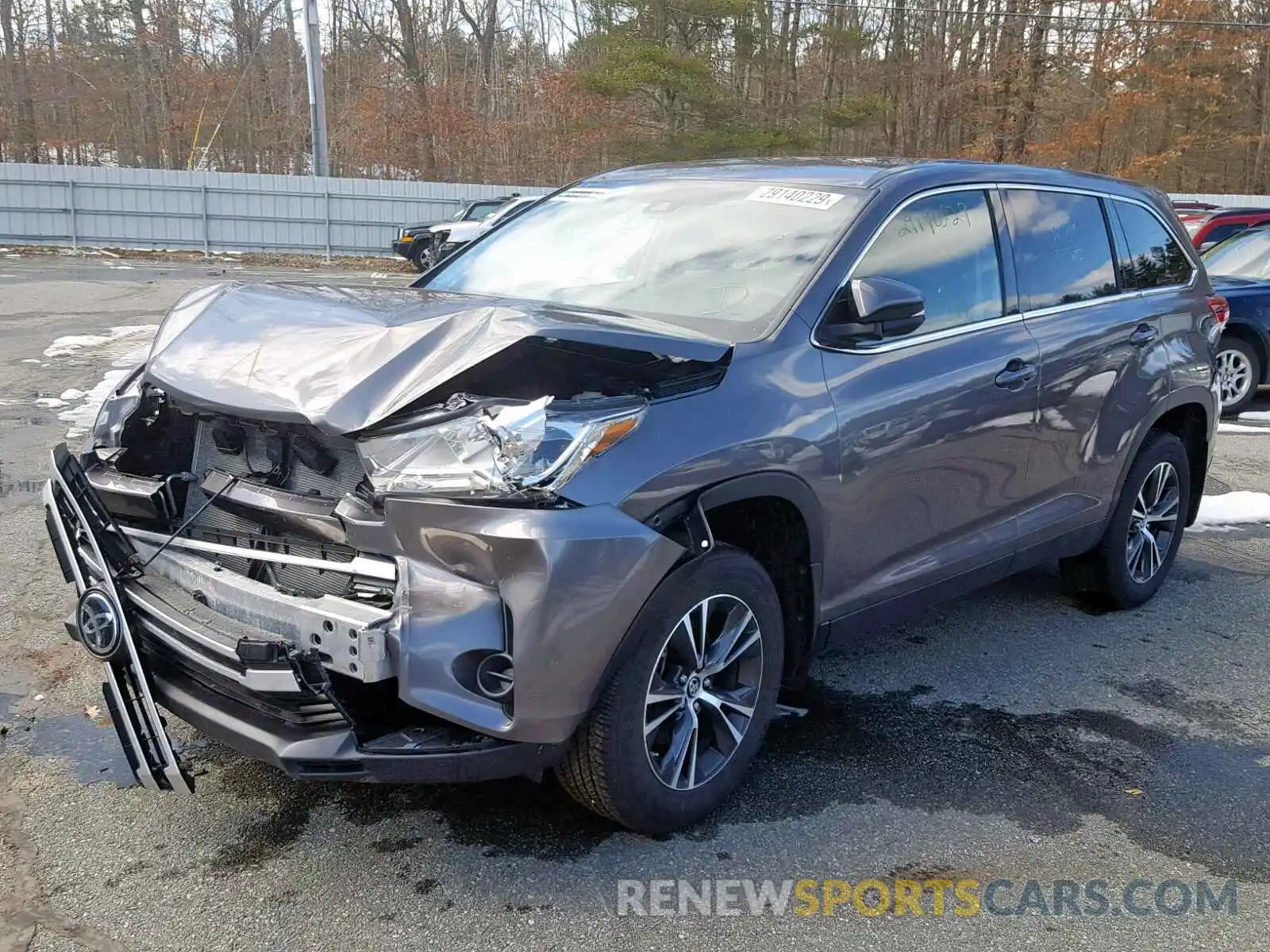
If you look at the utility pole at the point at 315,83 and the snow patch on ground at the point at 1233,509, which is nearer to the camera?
the snow patch on ground at the point at 1233,509

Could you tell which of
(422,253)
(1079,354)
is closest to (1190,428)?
(1079,354)

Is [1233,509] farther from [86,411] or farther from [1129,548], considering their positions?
[86,411]

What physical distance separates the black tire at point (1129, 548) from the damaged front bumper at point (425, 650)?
9.72ft

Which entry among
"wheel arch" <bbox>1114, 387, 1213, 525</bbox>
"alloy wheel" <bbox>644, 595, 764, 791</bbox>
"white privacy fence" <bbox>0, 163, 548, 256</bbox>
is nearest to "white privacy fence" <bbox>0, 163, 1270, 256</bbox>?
"white privacy fence" <bbox>0, 163, 548, 256</bbox>

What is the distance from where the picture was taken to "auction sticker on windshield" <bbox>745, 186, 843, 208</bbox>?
3.84 m

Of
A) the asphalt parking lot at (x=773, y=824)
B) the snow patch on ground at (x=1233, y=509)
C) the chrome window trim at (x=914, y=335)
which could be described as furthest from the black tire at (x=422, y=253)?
the chrome window trim at (x=914, y=335)

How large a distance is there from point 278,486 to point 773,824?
5.57 ft

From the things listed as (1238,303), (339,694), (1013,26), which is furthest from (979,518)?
(1013,26)

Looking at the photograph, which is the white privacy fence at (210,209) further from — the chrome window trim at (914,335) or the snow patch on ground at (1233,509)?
the chrome window trim at (914,335)

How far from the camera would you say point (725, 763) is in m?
3.23

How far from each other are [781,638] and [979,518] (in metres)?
1.17

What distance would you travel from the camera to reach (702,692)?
10.3ft

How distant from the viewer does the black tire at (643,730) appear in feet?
9.32

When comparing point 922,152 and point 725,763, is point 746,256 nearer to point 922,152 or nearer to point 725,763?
point 725,763
